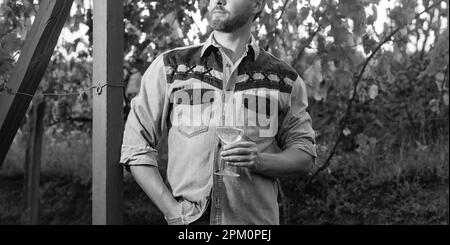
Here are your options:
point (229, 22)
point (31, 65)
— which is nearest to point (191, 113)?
point (229, 22)

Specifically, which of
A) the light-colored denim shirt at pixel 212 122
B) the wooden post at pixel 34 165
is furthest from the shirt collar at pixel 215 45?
the wooden post at pixel 34 165

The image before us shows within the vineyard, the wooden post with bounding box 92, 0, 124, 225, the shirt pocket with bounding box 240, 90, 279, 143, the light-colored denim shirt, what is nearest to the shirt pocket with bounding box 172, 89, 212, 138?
the light-colored denim shirt

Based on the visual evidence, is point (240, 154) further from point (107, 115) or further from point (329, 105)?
point (329, 105)

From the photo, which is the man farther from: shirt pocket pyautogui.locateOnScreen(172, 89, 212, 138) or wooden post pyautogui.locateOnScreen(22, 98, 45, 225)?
wooden post pyautogui.locateOnScreen(22, 98, 45, 225)

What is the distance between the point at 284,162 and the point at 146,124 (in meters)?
0.46

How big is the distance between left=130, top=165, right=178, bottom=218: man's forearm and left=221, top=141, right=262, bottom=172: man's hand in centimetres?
23

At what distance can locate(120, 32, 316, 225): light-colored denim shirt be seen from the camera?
2.36m

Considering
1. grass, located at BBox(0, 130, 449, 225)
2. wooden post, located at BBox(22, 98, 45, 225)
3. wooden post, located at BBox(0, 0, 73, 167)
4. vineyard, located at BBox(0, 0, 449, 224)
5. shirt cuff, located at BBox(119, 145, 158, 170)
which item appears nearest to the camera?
shirt cuff, located at BBox(119, 145, 158, 170)

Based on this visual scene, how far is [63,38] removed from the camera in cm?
518

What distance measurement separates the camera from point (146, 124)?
2.42 metres

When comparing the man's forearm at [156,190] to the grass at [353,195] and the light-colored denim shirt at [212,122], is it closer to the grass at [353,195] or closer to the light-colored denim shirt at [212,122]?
the light-colored denim shirt at [212,122]
